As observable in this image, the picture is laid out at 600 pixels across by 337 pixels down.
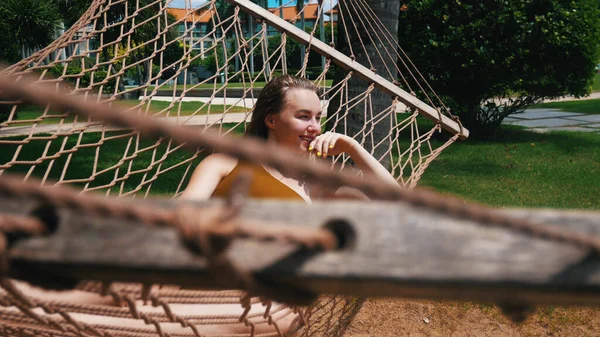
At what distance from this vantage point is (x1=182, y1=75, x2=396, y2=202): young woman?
2.03 m

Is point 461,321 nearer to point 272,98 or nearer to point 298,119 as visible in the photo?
point 298,119

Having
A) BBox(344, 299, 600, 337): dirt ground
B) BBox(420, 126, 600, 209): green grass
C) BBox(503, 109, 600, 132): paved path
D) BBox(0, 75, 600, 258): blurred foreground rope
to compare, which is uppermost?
BBox(0, 75, 600, 258): blurred foreground rope

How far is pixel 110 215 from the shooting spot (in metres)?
0.50

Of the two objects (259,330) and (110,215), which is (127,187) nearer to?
(259,330)

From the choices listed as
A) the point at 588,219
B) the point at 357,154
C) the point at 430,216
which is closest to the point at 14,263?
the point at 430,216

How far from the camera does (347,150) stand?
2248mm

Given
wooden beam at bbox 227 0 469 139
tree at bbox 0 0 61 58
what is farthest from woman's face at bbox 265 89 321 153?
tree at bbox 0 0 61 58

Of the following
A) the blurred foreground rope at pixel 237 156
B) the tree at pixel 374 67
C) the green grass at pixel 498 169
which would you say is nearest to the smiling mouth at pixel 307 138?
the tree at pixel 374 67

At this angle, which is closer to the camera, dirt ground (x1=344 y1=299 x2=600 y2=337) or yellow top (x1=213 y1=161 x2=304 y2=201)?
yellow top (x1=213 y1=161 x2=304 y2=201)

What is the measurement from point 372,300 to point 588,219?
223 centimetres

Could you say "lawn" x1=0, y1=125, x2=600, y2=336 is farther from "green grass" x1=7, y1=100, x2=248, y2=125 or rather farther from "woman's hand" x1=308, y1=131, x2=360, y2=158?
"woman's hand" x1=308, y1=131, x2=360, y2=158

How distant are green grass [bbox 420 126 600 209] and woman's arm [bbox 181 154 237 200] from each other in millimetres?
2517

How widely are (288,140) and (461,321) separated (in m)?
1.06

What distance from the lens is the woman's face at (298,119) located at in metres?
2.17
